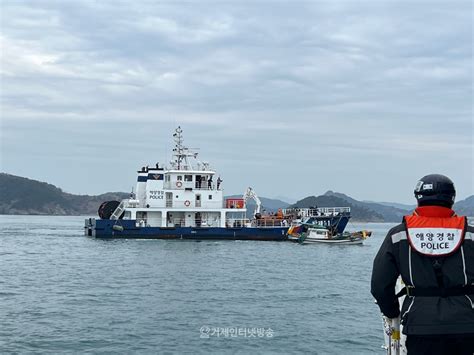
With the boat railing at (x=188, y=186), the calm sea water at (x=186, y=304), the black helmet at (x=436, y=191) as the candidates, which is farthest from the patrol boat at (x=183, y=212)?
the black helmet at (x=436, y=191)

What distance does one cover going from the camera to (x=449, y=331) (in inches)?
171

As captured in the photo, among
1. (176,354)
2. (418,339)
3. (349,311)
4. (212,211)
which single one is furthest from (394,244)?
(212,211)

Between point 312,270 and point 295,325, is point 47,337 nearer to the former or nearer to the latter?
point 295,325

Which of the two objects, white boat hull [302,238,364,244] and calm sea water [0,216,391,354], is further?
white boat hull [302,238,364,244]

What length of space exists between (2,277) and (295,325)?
56.1ft

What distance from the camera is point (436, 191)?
180 inches

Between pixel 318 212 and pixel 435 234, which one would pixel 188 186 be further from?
pixel 435 234

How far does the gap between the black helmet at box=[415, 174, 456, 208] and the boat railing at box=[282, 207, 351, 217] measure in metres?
49.6

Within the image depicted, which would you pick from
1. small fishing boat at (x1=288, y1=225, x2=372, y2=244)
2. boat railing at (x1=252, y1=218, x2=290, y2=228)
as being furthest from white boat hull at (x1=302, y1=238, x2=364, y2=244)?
boat railing at (x1=252, y1=218, x2=290, y2=228)

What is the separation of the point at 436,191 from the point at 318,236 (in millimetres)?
48607

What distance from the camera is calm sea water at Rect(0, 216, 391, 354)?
15.0 metres

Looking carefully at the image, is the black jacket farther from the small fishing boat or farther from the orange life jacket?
the small fishing boat

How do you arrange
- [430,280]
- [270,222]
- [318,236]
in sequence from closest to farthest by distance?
[430,280]
[318,236]
[270,222]

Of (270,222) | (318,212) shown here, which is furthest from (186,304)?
(318,212)
